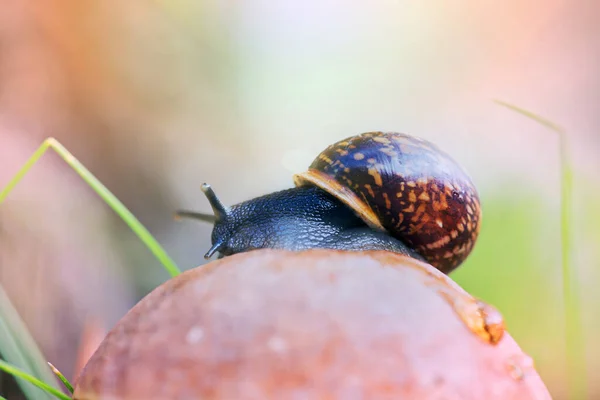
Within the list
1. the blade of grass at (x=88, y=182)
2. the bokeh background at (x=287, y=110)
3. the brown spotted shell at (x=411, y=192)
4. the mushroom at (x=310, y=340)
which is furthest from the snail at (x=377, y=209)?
the bokeh background at (x=287, y=110)

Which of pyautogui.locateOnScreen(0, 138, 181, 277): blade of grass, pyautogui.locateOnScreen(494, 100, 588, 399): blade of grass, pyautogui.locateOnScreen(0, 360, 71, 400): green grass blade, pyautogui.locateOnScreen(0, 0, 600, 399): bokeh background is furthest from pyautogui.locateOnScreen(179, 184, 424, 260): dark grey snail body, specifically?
pyautogui.locateOnScreen(0, 0, 600, 399): bokeh background


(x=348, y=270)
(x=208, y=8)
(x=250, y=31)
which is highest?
(x=208, y=8)

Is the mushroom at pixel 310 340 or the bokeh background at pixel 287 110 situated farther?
the bokeh background at pixel 287 110

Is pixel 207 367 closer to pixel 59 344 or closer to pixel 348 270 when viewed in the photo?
pixel 348 270

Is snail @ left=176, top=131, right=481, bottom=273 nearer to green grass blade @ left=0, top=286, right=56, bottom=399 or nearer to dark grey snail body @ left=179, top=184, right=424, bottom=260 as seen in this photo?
dark grey snail body @ left=179, top=184, right=424, bottom=260

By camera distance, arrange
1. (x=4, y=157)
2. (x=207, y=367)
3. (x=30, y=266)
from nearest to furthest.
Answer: (x=207, y=367)
(x=30, y=266)
(x=4, y=157)

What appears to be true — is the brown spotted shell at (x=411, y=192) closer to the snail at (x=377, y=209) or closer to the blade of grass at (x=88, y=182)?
the snail at (x=377, y=209)

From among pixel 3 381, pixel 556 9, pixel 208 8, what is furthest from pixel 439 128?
pixel 3 381
